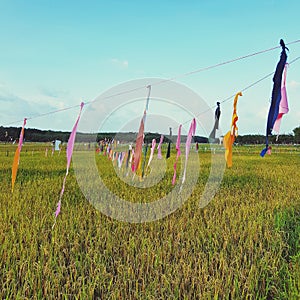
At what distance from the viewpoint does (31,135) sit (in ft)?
139

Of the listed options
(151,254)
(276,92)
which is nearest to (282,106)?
(276,92)

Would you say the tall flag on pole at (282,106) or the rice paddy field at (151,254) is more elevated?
the tall flag on pole at (282,106)

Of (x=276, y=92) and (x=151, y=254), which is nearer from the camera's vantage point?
(x=276, y=92)

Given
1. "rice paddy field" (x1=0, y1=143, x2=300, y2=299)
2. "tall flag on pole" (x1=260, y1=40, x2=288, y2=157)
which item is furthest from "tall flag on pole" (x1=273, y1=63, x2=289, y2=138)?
"rice paddy field" (x1=0, y1=143, x2=300, y2=299)

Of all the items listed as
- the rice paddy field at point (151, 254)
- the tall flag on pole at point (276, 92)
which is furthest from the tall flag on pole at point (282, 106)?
the rice paddy field at point (151, 254)

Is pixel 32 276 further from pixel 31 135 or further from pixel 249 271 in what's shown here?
pixel 31 135

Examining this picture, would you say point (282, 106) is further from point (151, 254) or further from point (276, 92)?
point (151, 254)

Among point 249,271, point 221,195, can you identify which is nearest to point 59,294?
point 249,271

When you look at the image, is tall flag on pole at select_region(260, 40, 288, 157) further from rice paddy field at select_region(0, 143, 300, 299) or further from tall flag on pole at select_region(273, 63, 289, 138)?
rice paddy field at select_region(0, 143, 300, 299)

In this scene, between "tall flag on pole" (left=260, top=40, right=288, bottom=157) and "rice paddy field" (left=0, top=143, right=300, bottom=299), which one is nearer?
"rice paddy field" (left=0, top=143, right=300, bottom=299)

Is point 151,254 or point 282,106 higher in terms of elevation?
point 282,106

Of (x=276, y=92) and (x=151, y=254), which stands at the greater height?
(x=276, y=92)

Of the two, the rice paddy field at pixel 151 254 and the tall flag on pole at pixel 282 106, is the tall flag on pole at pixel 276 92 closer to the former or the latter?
the tall flag on pole at pixel 282 106

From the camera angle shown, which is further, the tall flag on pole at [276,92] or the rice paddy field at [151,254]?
the tall flag on pole at [276,92]
